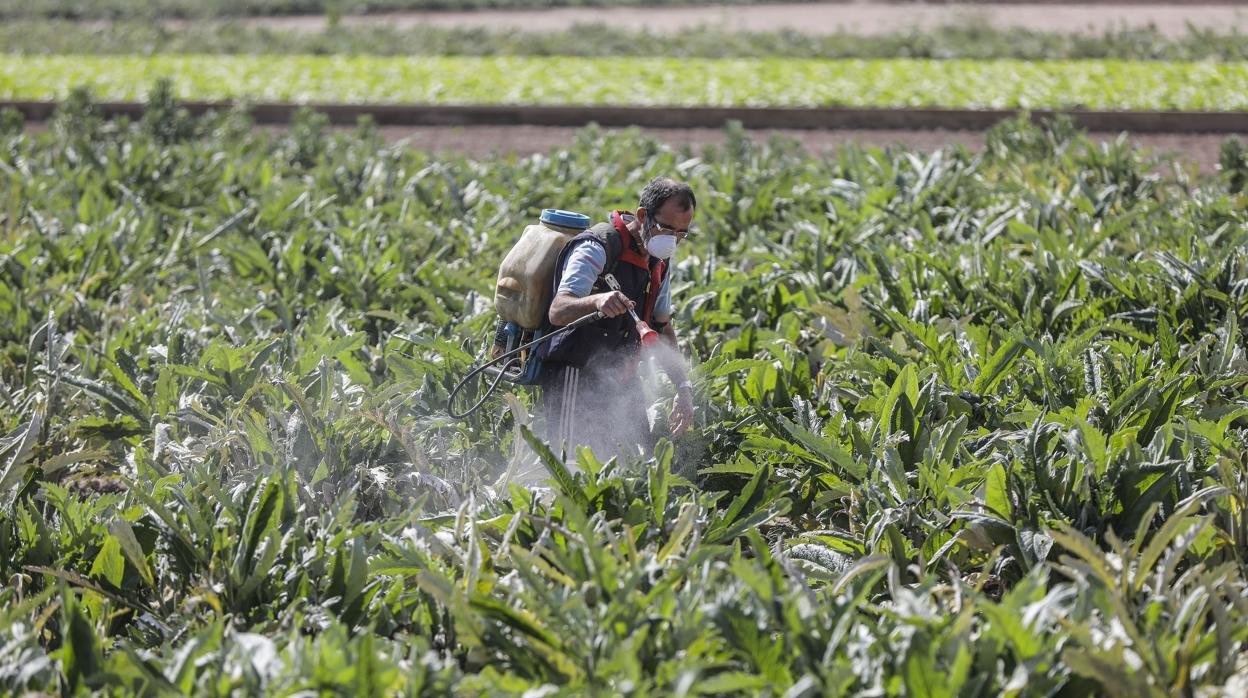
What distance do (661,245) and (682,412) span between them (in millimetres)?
704

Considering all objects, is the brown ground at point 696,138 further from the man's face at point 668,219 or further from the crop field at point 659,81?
the man's face at point 668,219

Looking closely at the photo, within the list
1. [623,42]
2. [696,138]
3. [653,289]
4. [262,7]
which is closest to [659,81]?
[696,138]

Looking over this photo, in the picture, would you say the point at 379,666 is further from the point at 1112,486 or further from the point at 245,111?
the point at 245,111

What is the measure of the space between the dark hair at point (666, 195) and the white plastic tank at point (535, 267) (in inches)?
10.1

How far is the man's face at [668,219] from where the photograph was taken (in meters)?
4.48

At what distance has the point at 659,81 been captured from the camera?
15.0m

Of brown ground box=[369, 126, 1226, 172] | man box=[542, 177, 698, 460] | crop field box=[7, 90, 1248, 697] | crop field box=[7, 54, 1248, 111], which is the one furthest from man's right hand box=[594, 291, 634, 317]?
crop field box=[7, 54, 1248, 111]

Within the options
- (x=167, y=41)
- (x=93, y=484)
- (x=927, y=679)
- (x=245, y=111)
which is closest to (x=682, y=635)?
(x=927, y=679)

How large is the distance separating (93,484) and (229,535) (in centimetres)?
197

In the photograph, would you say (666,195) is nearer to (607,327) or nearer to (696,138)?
(607,327)

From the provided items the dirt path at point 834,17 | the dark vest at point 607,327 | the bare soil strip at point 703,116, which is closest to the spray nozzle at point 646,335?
the dark vest at point 607,327

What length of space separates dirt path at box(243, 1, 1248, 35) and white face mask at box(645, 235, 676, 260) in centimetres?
1456

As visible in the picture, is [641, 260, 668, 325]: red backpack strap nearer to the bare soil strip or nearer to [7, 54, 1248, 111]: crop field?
the bare soil strip

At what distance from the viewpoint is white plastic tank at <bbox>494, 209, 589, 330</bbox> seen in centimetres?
459
